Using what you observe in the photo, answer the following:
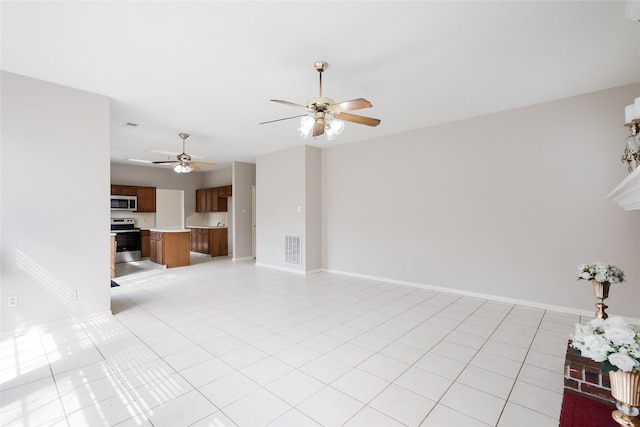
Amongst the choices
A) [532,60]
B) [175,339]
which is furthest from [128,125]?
[532,60]

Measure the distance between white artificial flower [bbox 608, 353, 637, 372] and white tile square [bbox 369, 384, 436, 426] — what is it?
1108 mm

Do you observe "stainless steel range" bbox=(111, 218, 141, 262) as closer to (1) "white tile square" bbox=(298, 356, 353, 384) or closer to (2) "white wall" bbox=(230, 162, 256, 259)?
(2) "white wall" bbox=(230, 162, 256, 259)

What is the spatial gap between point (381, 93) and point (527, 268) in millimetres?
3160

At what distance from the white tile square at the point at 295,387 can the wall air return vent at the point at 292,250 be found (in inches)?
158

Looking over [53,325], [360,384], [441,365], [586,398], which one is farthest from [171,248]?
[586,398]

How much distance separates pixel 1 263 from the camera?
9.75ft

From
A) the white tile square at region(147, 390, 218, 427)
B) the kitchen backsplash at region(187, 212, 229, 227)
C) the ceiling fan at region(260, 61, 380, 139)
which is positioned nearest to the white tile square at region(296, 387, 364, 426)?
the white tile square at region(147, 390, 218, 427)

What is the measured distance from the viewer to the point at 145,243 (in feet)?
26.9

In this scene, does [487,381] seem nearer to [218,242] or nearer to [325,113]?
[325,113]

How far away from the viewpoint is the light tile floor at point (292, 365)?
6.16ft


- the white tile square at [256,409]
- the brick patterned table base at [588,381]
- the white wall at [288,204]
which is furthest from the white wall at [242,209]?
the brick patterned table base at [588,381]

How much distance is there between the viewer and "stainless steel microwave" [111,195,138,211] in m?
7.89

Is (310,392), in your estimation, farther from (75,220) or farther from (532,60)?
(532,60)

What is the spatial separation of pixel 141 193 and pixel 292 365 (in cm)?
811
